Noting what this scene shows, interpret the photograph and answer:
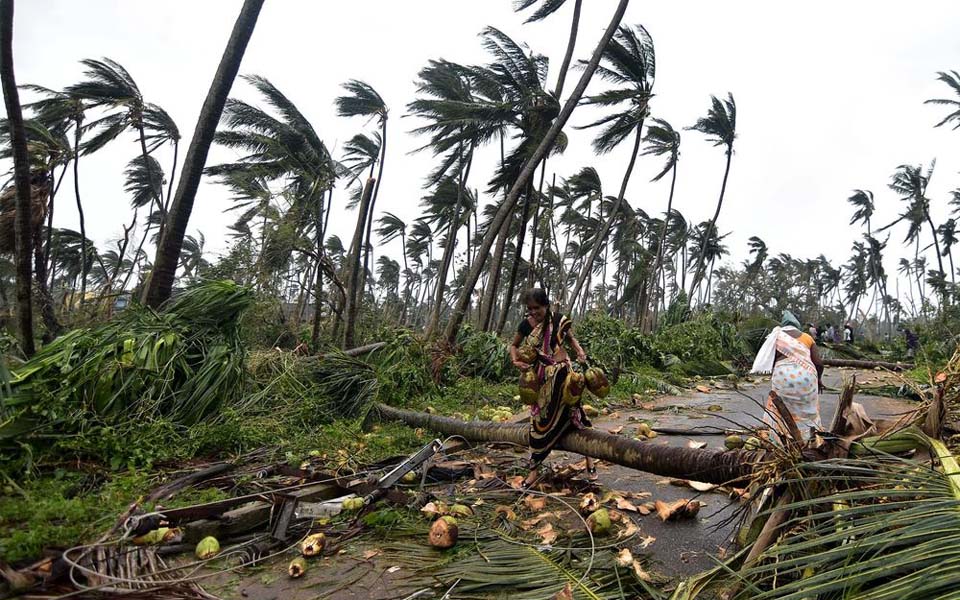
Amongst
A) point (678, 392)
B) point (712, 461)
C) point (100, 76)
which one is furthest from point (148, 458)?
point (100, 76)

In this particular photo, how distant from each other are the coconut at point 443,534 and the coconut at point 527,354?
133cm

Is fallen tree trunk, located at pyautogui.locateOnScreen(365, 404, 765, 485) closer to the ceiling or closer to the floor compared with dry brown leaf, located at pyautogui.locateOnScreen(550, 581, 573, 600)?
closer to the ceiling

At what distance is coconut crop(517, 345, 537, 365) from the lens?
362 cm

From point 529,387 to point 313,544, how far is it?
5.54 feet

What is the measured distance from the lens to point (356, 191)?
66.2 feet

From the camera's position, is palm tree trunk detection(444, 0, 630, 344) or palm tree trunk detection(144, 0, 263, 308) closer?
palm tree trunk detection(144, 0, 263, 308)

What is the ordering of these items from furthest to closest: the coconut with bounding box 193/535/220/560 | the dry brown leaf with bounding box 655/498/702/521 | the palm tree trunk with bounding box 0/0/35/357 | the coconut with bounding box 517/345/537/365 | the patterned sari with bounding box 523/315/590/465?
the palm tree trunk with bounding box 0/0/35/357
the coconut with bounding box 517/345/537/365
the patterned sari with bounding box 523/315/590/465
the dry brown leaf with bounding box 655/498/702/521
the coconut with bounding box 193/535/220/560

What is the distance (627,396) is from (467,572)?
647 cm

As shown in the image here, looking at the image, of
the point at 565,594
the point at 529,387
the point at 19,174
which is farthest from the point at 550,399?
the point at 19,174

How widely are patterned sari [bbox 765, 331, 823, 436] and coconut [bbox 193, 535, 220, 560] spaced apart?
11.8 ft

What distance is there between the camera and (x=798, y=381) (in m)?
3.60

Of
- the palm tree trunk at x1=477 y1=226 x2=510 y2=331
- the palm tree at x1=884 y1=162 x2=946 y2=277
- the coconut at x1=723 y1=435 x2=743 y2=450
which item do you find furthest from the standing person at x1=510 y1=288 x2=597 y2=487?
the palm tree at x1=884 y1=162 x2=946 y2=277

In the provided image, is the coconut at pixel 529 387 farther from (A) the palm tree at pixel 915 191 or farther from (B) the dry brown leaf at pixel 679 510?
(A) the palm tree at pixel 915 191

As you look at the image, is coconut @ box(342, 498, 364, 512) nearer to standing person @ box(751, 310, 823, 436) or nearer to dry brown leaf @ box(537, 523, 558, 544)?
dry brown leaf @ box(537, 523, 558, 544)
